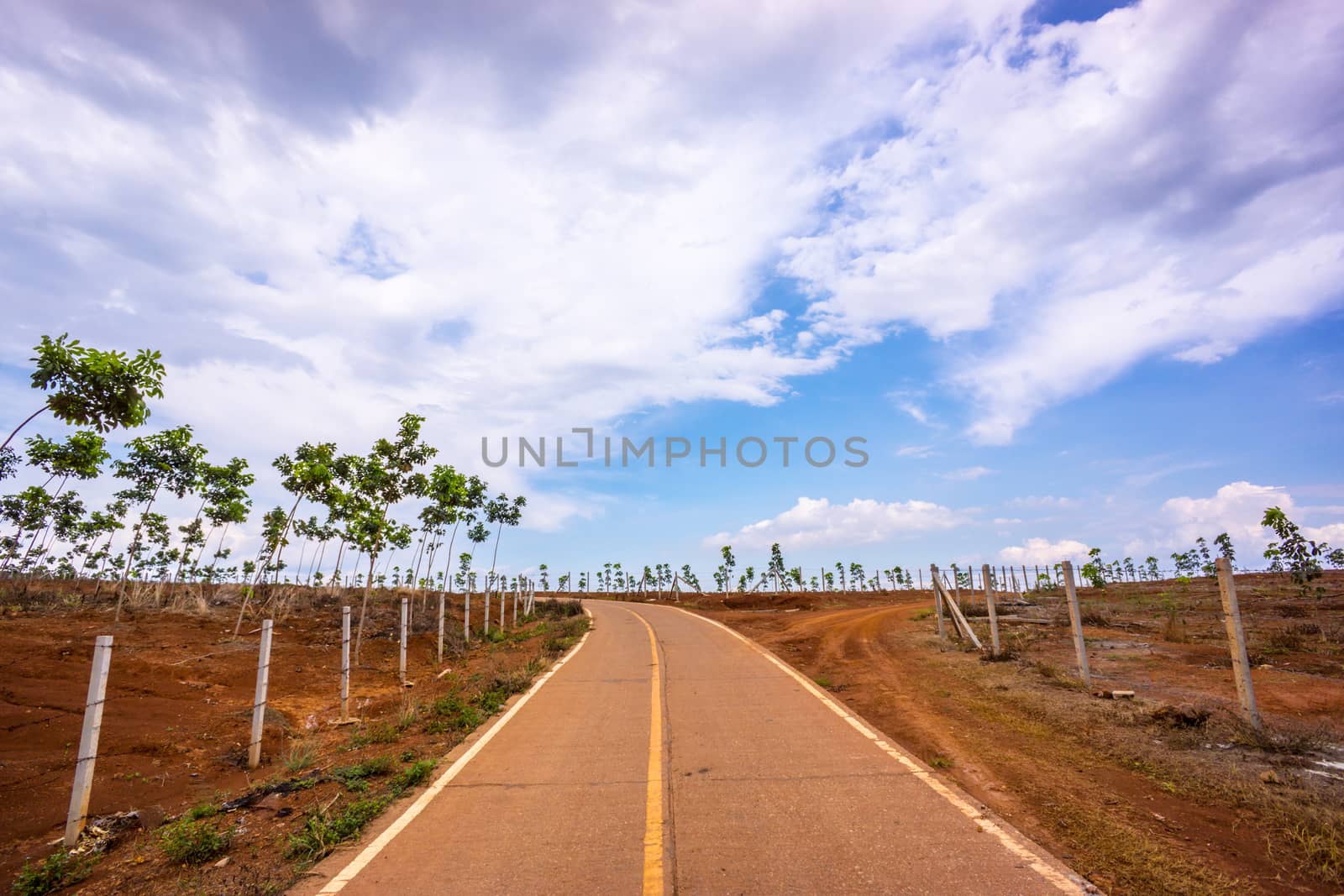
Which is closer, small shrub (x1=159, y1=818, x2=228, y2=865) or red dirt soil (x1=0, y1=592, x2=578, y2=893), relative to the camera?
small shrub (x1=159, y1=818, x2=228, y2=865)

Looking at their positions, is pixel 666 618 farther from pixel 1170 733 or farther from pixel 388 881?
pixel 388 881

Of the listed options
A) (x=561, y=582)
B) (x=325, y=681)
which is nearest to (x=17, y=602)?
(x=325, y=681)

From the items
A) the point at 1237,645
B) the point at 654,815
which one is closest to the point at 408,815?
the point at 654,815

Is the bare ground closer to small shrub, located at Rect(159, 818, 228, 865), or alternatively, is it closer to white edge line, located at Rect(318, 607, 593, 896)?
white edge line, located at Rect(318, 607, 593, 896)

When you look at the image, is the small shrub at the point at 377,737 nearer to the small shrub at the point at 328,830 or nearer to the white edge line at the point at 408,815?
the white edge line at the point at 408,815

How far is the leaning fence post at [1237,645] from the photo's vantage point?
8016 mm

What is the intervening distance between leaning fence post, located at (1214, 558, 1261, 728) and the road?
4.67 meters

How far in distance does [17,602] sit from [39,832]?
28.8m

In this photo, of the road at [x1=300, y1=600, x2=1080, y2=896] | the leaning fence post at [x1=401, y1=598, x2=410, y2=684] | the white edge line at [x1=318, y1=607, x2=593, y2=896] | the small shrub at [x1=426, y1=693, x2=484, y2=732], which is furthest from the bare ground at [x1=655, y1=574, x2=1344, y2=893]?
the leaning fence post at [x1=401, y1=598, x2=410, y2=684]

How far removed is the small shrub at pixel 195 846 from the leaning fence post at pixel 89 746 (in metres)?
1.39

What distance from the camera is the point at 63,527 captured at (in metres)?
32.9

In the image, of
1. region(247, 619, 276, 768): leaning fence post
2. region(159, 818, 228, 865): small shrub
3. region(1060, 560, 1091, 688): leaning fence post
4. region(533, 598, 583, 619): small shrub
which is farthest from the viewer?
region(533, 598, 583, 619): small shrub

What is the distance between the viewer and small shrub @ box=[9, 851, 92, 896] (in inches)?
210

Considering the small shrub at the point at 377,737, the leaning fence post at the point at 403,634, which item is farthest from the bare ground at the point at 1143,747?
the leaning fence post at the point at 403,634
